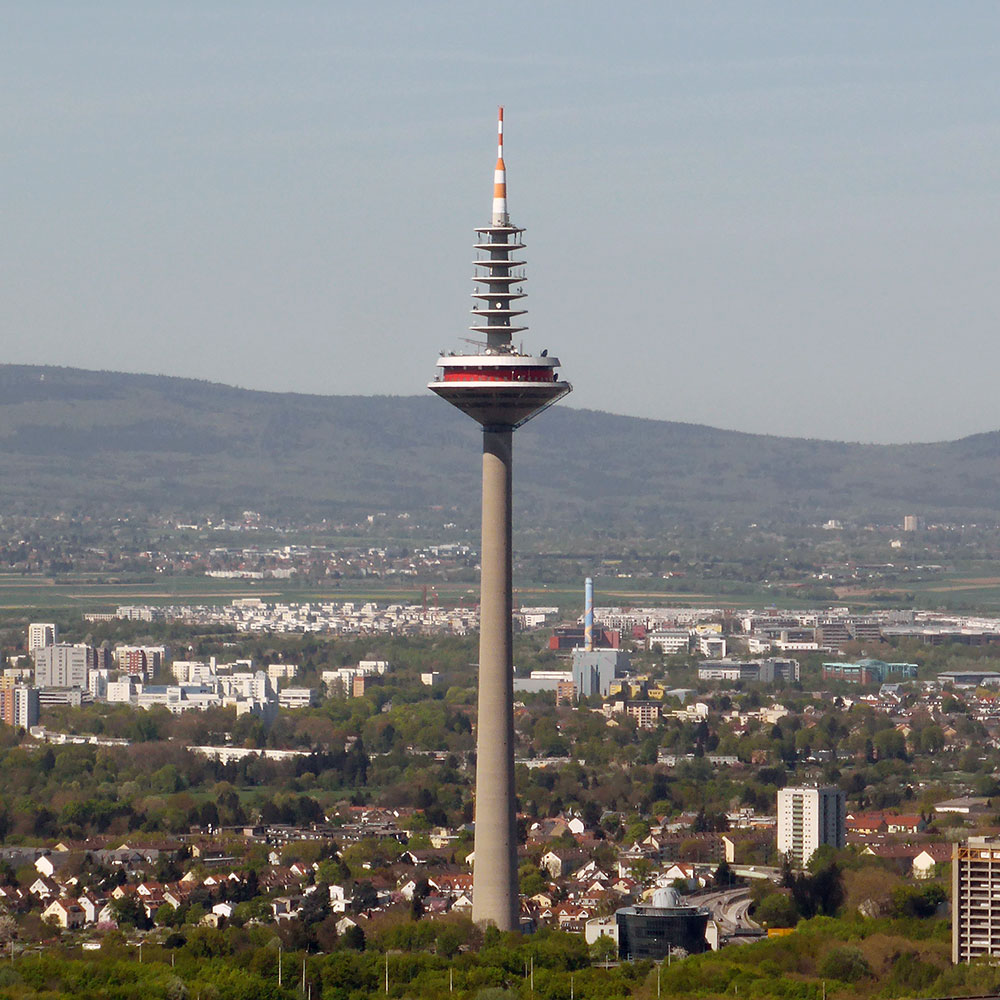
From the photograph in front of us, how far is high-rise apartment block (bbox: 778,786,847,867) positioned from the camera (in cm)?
9375

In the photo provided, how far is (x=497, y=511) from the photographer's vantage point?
238 ft

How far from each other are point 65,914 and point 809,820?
26.3 metres

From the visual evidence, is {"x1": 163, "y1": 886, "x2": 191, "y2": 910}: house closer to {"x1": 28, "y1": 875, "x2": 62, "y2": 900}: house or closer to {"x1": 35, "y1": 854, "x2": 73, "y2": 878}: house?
{"x1": 28, "y1": 875, "x2": 62, "y2": 900}: house

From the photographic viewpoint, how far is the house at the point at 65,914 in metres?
77.6

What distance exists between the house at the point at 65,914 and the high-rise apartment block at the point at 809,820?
24.0 m

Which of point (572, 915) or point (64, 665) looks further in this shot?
point (64, 665)

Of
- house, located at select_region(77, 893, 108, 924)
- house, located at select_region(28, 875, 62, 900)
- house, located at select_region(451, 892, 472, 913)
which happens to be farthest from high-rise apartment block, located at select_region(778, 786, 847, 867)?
house, located at select_region(77, 893, 108, 924)

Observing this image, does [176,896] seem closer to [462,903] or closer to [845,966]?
[462,903]

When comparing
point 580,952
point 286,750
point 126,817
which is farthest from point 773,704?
point 580,952

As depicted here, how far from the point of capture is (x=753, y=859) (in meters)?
92.2

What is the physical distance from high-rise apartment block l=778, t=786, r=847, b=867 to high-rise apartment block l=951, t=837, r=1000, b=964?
82.5 ft

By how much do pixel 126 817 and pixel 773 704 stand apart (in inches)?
2550

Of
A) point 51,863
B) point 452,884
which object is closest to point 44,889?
point 51,863

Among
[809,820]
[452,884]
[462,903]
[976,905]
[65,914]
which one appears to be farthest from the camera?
[809,820]
